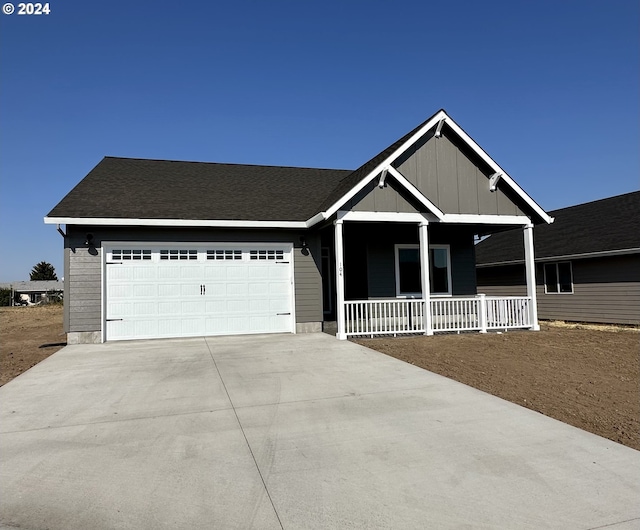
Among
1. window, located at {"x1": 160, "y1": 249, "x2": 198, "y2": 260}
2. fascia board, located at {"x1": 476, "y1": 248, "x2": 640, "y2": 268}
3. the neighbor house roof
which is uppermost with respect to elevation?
the neighbor house roof

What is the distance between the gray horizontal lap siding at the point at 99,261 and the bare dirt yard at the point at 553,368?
100.0 inches

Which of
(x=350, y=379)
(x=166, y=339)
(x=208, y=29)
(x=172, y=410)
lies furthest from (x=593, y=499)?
(x=208, y=29)

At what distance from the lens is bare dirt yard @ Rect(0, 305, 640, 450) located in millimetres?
4879

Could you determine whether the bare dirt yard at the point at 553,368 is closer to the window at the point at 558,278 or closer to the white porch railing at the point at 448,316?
the white porch railing at the point at 448,316

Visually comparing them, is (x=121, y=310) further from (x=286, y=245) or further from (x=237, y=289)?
(x=286, y=245)

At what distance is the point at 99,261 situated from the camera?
10.4 meters

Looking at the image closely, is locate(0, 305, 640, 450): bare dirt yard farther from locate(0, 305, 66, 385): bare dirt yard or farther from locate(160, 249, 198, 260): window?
locate(160, 249, 198, 260): window

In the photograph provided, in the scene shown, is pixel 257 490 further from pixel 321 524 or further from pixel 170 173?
pixel 170 173

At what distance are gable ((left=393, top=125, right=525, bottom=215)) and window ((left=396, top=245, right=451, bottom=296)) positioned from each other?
2.05 m

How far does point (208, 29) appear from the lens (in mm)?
10922

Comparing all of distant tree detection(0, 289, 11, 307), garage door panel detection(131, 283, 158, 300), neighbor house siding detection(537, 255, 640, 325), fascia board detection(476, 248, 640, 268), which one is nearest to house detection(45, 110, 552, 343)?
garage door panel detection(131, 283, 158, 300)

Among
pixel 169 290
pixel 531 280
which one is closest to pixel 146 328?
pixel 169 290

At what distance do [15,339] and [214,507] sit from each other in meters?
12.4

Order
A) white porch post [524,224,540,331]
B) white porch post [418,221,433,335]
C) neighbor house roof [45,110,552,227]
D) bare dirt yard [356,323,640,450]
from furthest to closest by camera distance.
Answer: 1. white porch post [524,224,540,331]
2. white porch post [418,221,433,335]
3. neighbor house roof [45,110,552,227]
4. bare dirt yard [356,323,640,450]
